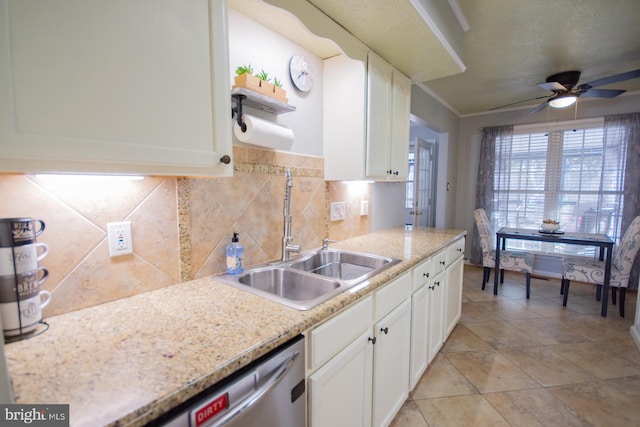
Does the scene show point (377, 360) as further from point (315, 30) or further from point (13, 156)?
point (315, 30)

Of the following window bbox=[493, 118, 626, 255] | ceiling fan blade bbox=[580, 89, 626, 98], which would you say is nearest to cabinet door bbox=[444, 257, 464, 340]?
ceiling fan blade bbox=[580, 89, 626, 98]

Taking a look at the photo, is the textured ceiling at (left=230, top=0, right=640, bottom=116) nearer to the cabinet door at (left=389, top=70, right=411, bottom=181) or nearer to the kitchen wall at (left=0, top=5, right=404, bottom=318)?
the cabinet door at (left=389, top=70, right=411, bottom=181)

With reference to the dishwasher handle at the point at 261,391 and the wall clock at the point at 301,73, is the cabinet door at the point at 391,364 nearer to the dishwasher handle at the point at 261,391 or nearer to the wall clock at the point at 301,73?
the dishwasher handle at the point at 261,391

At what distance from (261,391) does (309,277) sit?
2.09 ft

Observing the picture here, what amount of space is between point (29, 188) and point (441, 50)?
2.18 metres

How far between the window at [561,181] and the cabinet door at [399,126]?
2890 millimetres

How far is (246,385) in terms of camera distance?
0.73m

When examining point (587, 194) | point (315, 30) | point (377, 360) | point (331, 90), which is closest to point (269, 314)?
point (377, 360)

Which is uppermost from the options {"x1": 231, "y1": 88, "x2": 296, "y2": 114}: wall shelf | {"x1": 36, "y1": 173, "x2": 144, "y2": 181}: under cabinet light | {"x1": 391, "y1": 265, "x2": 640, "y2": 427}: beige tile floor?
{"x1": 231, "y1": 88, "x2": 296, "y2": 114}: wall shelf

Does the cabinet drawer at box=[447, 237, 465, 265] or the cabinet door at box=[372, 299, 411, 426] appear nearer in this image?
the cabinet door at box=[372, 299, 411, 426]

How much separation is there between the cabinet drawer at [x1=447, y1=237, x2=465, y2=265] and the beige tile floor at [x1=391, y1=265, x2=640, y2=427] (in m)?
0.73

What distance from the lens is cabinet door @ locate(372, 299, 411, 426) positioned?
136 cm

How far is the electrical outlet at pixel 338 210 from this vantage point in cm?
211

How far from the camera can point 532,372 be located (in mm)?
2086
